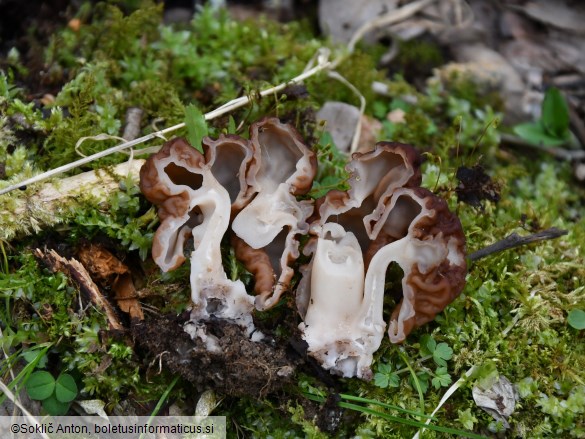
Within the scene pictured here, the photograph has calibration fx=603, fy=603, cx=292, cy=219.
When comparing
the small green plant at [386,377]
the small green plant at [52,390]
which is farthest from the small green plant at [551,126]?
the small green plant at [52,390]

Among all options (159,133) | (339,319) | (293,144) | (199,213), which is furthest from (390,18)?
(339,319)

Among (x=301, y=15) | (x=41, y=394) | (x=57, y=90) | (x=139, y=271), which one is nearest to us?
(x=41, y=394)

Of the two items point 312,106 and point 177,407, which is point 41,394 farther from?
point 312,106

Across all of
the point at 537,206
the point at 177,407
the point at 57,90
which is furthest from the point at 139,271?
the point at 537,206

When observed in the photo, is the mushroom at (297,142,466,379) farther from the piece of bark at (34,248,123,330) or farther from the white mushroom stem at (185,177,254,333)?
the piece of bark at (34,248,123,330)

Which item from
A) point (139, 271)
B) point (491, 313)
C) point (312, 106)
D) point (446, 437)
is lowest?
point (446, 437)

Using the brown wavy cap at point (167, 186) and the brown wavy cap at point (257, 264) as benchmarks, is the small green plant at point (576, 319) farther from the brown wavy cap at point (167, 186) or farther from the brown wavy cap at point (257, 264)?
the brown wavy cap at point (167, 186)
